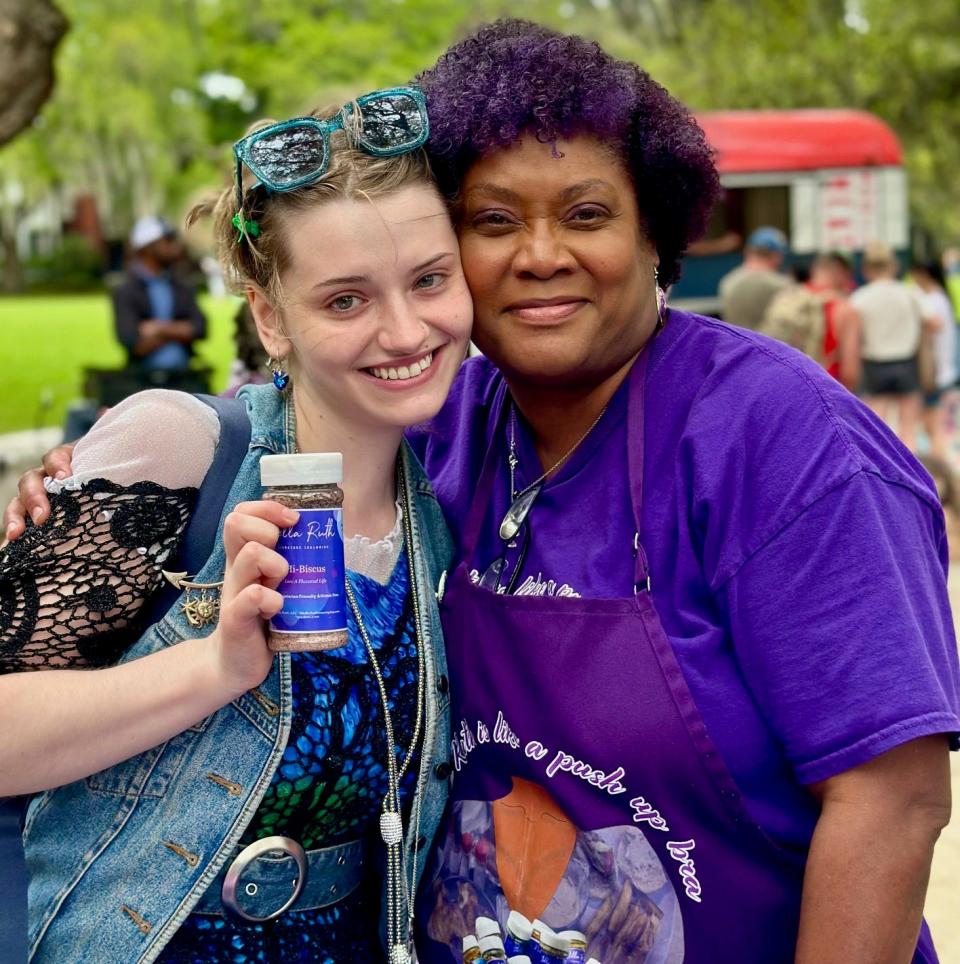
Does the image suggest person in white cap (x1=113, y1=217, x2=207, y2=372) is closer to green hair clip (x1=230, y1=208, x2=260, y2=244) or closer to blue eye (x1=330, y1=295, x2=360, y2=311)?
green hair clip (x1=230, y1=208, x2=260, y2=244)

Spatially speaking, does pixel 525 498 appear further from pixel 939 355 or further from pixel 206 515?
pixel 939 355

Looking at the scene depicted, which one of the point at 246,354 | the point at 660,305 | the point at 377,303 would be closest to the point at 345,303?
the point at 377,303

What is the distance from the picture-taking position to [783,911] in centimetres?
198

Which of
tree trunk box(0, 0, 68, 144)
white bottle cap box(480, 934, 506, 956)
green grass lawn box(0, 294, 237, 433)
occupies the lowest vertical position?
green grass lawn box(0, 294, 237, 433)

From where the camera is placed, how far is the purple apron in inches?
76.5

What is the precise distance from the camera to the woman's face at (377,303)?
2113mm

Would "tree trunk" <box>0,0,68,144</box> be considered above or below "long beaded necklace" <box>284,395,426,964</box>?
above

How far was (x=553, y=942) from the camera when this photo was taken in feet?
6.84

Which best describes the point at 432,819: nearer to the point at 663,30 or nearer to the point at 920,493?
the point at 920,493

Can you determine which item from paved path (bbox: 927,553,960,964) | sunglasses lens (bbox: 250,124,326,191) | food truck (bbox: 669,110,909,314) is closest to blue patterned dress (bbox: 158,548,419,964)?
sunglasses lens (bbox: 250,124,326,191)

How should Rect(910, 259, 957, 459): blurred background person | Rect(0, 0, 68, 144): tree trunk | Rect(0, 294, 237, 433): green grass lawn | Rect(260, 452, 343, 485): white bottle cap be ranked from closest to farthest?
1. Rect(260, 452, 343, 485): white bottle cap
2. Rect(0, 0, 68, 144): tree trunk
3. Rect(910, 259, 957, 459): blurred background person
4. Rect(0, 294, 237, 433): green grass lawn

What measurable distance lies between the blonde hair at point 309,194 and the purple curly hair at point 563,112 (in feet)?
0.32

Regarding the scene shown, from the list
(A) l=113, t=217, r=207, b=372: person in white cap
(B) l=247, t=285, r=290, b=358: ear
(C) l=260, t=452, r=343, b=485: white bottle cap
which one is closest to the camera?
(C) l=260, t=452, r=343, b=485: white bottle cap

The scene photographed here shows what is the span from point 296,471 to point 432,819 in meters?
0.77
